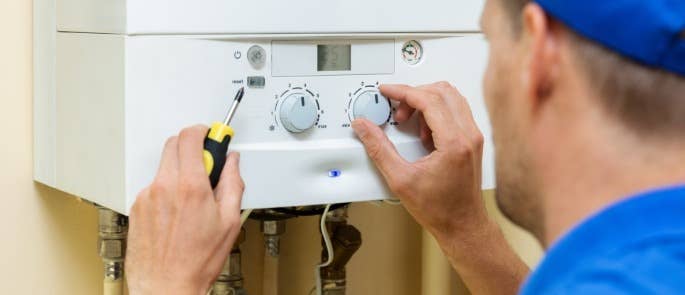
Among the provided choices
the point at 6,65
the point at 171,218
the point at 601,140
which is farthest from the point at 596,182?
the point at 6,65

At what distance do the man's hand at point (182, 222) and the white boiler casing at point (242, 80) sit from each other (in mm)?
22

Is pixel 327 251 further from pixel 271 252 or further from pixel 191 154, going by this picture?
pixel 191 154


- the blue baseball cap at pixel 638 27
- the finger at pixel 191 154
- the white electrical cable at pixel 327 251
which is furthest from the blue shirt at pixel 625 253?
the white electrical cable at pixel 327 251

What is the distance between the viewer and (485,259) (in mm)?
1131

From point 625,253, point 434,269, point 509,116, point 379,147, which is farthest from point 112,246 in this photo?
point 625,253

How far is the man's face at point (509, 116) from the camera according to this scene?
2.30 ft

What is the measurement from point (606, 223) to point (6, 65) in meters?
0.72

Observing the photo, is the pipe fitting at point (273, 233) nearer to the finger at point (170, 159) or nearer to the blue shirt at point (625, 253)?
the finger at point (170, 159)

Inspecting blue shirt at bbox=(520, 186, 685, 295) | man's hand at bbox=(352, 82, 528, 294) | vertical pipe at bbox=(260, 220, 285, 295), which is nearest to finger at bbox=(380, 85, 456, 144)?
man's hand at bbox=(352, 82, 528, 294)

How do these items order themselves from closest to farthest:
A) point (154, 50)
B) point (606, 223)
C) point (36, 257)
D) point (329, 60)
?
point (606, 223) < point (154, 50) < point (329, 60) < point (36, 257)

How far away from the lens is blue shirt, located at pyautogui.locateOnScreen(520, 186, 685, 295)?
558 mm

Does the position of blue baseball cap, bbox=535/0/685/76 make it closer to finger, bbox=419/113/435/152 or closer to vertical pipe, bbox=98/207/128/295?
finger, bbox=419/113/435/152

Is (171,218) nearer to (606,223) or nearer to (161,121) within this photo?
(161,121)

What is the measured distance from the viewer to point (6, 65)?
1.12 metres
